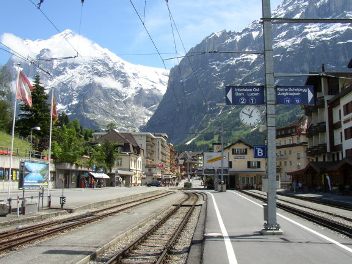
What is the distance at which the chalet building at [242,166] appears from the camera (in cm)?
11119

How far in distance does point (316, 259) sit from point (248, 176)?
333ft

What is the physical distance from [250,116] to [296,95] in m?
1.72

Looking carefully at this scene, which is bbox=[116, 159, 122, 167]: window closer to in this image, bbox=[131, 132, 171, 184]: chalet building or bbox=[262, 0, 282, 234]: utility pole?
bbox=[131, 132, 171, 184]: chalet building

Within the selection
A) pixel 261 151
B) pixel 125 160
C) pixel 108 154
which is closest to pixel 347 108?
pixel 261 151

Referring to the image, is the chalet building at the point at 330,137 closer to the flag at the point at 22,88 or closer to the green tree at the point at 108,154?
the green tree at the point at 108,154

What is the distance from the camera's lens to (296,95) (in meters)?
16.7

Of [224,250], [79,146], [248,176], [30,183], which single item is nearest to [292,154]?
[248,176]

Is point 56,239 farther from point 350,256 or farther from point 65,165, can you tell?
point 65,165

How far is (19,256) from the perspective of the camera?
1216 centimetres

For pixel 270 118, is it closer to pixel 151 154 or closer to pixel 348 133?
pixel 348 133

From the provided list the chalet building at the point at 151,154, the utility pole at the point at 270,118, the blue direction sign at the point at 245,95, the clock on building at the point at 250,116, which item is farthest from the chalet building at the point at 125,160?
the utility pole at the point at 270,118

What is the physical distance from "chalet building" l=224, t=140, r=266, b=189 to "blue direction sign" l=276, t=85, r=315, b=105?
94468 mm

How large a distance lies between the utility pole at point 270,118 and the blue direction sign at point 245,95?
0.29 metres

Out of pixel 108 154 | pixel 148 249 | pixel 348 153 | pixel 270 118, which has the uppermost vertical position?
pixel 108 154
